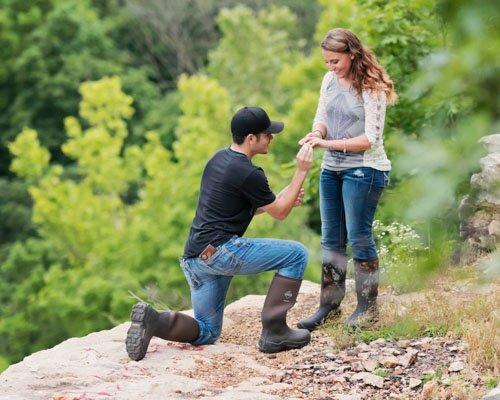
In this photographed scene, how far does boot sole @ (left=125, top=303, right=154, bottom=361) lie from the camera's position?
17.1 feet

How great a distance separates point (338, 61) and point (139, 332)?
176 centimetres

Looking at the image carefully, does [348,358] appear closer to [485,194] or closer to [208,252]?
[208,252]

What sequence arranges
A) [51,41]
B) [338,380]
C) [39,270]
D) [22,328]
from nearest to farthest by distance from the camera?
[338,380] → [22,328] → [39,270] → [51,41]

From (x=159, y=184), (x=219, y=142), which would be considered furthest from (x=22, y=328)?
(x=219, y=142)

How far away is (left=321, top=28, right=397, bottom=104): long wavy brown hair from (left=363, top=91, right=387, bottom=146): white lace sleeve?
0.12 feet

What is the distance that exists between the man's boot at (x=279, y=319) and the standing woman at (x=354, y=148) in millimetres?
362

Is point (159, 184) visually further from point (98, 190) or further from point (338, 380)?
point (338, 380)

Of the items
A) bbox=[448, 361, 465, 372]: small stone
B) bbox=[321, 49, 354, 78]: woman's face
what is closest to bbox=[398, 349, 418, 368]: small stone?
bbox=[448, 361, 465, 372]: small stone

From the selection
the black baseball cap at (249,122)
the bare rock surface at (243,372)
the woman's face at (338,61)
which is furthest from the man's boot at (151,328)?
the woman's face at (338,61)

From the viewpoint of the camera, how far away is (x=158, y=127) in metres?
29.1

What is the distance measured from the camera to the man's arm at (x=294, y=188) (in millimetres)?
5148

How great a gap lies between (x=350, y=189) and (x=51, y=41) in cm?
2484

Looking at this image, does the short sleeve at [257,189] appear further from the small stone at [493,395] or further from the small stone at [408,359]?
the small stone at [493,395]

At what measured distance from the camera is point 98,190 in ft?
84.5
